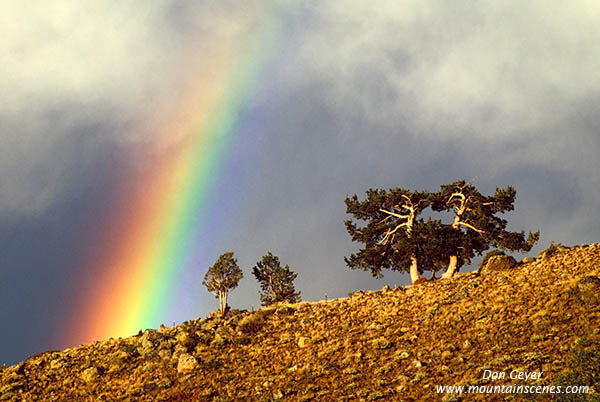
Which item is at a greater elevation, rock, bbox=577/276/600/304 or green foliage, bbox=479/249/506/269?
green foliage, bbox=479/249/506/269

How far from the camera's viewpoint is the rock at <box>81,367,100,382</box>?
36594 mm

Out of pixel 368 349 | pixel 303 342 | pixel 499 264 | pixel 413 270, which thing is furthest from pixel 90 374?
pixel 499 264

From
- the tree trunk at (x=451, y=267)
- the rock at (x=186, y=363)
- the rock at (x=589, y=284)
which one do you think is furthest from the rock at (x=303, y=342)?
the tree trunk at (x=451, y=267)

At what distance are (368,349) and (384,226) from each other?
27982mm

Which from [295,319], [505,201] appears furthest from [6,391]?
[505,201]

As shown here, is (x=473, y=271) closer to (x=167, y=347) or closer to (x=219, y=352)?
(x=219, y=352)

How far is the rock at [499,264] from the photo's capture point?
47.8m

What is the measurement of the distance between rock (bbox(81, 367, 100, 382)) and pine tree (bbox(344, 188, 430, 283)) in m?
30.2

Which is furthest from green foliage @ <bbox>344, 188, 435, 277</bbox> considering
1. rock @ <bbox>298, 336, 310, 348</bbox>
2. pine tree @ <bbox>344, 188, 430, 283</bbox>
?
rock @ <bbox>298, 336, 310, 348</bbox>

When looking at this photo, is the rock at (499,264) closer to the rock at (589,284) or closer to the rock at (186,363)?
the rock at (589,284)

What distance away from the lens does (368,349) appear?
30703 mm

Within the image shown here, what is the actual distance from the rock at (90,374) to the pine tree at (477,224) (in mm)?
36106

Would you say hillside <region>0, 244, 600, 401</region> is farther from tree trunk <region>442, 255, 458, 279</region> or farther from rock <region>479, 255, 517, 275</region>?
tree trunk <region>442, 255, 458, 279</region>

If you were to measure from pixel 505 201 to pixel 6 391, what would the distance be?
50841 mm
